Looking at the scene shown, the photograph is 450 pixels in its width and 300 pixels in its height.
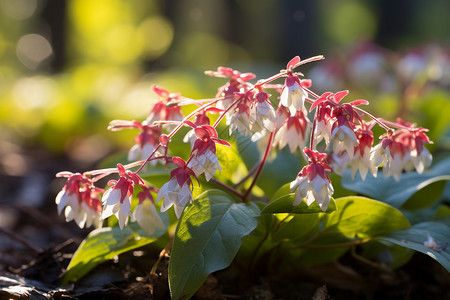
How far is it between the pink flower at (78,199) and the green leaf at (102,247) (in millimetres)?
167

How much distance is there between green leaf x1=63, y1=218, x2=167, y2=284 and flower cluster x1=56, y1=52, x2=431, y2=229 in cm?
16

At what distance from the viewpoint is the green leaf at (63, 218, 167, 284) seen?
1.51 meters

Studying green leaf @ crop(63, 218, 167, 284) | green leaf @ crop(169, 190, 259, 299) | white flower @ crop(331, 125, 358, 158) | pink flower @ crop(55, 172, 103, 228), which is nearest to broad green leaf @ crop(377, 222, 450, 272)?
white flower @ crop(331, 125, 358, 158)

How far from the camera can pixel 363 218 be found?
148 centimetres

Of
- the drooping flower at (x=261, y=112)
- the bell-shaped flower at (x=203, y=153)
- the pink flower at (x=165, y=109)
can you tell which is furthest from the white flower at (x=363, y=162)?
the pink flower at (x=165, y=109)

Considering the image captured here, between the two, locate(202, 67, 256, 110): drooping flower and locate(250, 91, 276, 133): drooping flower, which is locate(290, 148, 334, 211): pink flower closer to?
locate(250, 91, 276, 133): drooping flower

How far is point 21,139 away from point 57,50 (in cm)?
370

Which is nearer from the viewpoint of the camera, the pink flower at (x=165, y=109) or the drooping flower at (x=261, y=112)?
the drooping flower at (x=261, y=112)

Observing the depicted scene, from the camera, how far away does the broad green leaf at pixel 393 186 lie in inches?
66.1

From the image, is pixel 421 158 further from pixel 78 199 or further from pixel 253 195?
pixel 78 199

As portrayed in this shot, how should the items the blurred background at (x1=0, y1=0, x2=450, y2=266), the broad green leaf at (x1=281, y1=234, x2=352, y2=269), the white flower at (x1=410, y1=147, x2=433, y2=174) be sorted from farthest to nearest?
the blurred background at (x1=0, y1=0, x2=450, y2=266)
the broad green leaf at (x1=281, y1=234, x2=352, y2=269)
the white flower at (x1=410, y1=147, x2=433, y2=174)

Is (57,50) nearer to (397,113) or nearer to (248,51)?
(397,113)

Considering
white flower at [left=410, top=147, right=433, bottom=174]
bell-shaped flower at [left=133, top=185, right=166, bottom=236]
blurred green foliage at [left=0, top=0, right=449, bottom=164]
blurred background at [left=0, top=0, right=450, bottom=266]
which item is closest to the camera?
bell-shaped flower at [left=133, top=185, right=166, bottom=236]

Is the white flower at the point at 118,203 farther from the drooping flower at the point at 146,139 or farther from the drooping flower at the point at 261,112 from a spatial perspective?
the drooping flower at the point at 261,112
